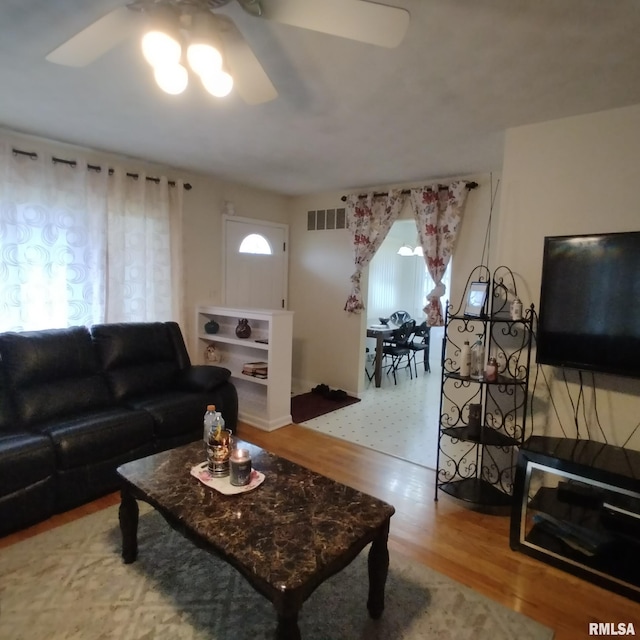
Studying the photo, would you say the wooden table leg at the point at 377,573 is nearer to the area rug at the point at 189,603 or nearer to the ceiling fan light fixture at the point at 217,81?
the area rug at the point at 189,603

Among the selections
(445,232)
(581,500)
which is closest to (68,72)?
(445,232)

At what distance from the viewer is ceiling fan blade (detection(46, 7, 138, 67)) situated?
4.43 ft

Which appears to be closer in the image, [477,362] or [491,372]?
[491,372]

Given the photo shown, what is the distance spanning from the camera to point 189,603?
1.74 metres

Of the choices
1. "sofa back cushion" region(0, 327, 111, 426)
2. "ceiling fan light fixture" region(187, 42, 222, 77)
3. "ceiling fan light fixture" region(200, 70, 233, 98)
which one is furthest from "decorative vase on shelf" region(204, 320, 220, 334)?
"ceiling fan light fixture" region(187, 42, 222, 77)

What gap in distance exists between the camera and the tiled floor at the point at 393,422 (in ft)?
11.2

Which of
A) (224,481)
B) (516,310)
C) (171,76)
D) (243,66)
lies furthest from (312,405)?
(171,76)

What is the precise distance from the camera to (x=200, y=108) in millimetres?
2428

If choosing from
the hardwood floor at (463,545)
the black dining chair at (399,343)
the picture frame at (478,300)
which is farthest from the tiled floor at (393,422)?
the picture frame at (478,300)

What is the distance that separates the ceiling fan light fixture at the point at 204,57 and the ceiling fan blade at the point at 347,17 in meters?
0.21

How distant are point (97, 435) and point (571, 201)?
3.15 metres

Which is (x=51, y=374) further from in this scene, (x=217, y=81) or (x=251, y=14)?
(x=251, y=14)

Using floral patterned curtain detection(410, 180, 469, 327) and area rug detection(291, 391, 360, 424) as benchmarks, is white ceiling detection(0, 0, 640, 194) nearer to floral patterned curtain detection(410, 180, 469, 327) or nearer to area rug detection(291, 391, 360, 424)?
floral patterned curtain detection(410, 180, 469, 327)

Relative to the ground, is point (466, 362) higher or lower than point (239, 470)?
higher
